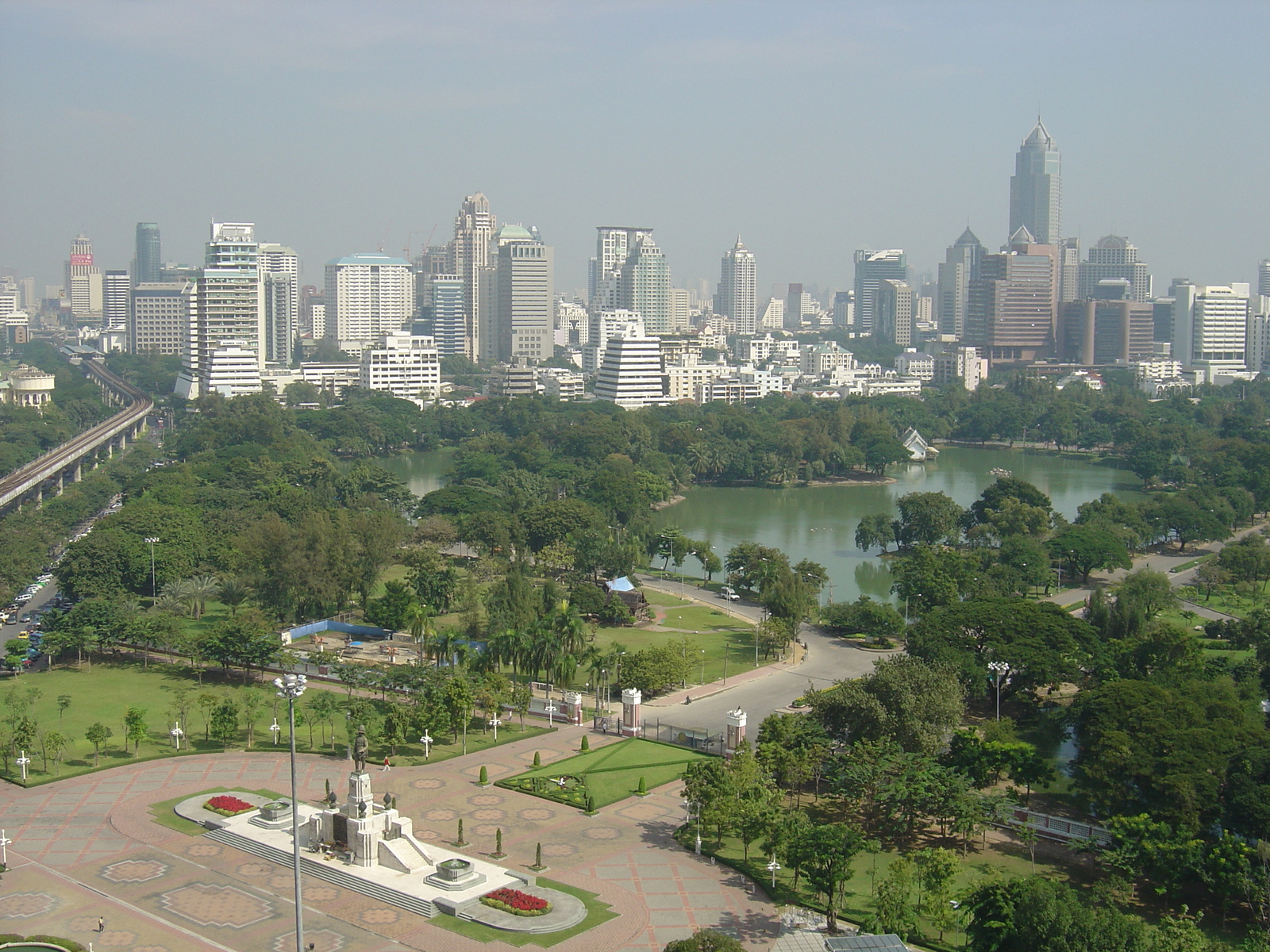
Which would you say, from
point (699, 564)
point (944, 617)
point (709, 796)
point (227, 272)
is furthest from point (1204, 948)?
point (227, 272)

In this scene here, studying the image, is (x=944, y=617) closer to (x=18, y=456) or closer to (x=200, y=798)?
(x=200, y=798)

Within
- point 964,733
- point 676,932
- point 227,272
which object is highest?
point 227,272

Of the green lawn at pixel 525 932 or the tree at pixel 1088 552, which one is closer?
the green lawn at pixel 525 932

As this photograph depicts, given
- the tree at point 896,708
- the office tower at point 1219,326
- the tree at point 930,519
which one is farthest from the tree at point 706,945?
the office tower at point 1219,326

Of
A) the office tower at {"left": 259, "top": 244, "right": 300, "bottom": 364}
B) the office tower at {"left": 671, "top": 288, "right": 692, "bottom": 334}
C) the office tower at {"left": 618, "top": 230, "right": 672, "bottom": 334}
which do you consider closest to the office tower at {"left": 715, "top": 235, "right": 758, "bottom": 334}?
the office tower at {"left": 671, "top": 288, "right": 692, "bottom": 334}

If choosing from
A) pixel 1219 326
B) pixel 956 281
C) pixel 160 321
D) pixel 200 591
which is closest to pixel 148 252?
pixel 160 321

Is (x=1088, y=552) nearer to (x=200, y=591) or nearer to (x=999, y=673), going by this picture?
(x=999, y=673)

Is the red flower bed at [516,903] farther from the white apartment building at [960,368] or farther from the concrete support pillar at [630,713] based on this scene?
the white apartment building at [960,368]
